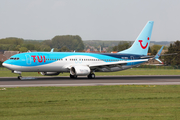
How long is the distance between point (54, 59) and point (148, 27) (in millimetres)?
20513

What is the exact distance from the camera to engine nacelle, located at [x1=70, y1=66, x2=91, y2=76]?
1686 inches

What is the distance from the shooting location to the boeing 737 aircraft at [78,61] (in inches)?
1644

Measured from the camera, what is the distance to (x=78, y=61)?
4628 cm

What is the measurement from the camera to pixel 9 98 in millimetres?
20391

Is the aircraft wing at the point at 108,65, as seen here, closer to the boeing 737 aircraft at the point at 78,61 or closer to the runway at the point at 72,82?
the boeing 737 aircraft at the point at 78,61

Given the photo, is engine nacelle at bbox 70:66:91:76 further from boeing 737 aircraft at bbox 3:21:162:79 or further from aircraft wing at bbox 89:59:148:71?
aircraft wing at bbox 89:59:148:71

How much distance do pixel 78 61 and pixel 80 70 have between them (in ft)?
11.7

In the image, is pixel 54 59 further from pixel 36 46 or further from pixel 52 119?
pixel 36 46

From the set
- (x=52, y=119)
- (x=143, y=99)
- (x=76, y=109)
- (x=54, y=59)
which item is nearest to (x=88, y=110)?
(x=76, y=109)

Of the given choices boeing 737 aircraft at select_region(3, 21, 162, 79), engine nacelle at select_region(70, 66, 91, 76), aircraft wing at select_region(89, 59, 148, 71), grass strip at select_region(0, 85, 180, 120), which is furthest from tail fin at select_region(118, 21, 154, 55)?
grass strip at select_region(0, 85, 180, 120)

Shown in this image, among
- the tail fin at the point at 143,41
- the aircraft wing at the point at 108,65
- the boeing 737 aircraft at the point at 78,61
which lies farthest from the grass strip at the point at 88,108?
the tail fin at the point at 143,41

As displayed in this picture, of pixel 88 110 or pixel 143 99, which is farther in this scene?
pixel 143 99

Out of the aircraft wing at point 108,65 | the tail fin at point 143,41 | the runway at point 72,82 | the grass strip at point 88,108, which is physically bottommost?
the runway at point 72,82

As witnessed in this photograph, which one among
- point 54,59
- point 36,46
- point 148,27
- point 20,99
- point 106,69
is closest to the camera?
point 20,99
